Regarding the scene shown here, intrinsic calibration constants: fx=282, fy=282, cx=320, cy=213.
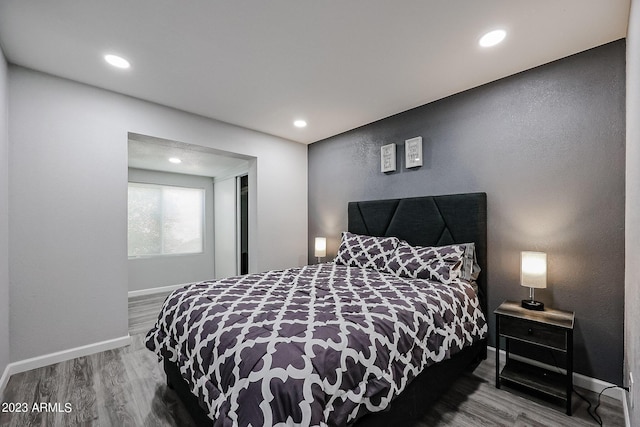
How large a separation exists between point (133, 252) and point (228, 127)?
318 cm

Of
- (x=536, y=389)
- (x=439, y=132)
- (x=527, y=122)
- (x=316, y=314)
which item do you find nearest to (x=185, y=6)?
(x=316, y=314)

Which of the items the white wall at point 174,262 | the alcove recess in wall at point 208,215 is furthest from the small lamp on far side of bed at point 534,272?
the white wall at point 174,262

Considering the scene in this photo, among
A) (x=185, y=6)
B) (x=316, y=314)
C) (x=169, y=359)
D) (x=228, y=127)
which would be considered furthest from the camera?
(x=228, y=127)

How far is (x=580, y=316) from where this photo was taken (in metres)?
2.12

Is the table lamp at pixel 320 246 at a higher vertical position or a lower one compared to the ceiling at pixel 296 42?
lower

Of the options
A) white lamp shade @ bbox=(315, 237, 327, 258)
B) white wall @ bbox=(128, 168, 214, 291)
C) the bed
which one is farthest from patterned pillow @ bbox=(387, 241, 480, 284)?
white wall @ bbox=(128, 168, 214, 291)

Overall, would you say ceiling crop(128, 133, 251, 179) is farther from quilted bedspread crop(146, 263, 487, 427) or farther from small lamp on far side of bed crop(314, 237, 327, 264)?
quilted bedspread crop(146, 263, 487, 427)

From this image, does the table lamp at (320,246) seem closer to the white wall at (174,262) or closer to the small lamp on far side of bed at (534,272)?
the small lamp on far side of bed at (534,272)

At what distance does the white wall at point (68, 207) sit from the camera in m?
2.35

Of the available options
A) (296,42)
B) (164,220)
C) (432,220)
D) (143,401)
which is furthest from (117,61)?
(164,220)

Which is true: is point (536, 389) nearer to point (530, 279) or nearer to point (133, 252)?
point (530, 279)

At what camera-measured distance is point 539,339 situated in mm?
1954

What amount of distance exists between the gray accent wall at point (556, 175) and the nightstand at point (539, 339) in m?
0.27

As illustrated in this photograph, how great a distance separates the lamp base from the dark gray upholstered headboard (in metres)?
0.38
